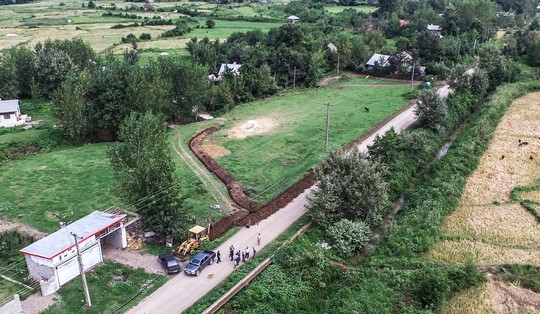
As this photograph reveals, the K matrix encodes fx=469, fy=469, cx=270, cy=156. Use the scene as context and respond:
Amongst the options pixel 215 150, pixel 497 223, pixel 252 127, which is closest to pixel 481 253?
pixel 497 223

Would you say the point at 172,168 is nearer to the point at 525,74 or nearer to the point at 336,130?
the point at 336,130

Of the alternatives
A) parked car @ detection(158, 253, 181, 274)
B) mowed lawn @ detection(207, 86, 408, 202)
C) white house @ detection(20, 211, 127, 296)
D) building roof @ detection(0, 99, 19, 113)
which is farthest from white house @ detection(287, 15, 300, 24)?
parked car @ detection(158, 253, 181, 274)

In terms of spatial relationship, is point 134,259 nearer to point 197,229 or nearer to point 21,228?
point 197,229

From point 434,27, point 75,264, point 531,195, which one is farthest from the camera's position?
point 434,27

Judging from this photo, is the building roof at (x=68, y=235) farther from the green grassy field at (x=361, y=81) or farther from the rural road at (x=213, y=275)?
the green grassy field at (x=361, y=81)

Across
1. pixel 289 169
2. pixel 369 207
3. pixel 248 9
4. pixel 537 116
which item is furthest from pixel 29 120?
pixel 248 9

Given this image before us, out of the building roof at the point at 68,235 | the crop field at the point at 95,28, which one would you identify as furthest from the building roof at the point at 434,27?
the building roof at the point at 68,235
